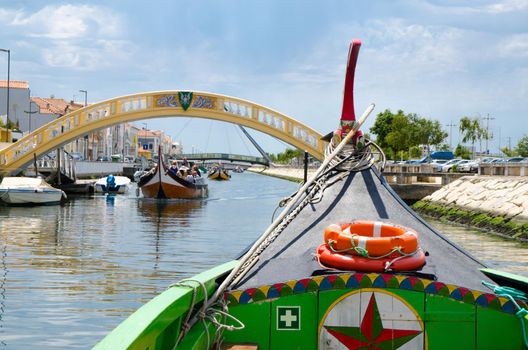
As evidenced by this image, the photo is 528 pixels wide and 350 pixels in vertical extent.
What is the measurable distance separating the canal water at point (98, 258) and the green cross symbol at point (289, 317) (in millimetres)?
3807

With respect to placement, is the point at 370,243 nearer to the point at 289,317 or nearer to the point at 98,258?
the point at 289,317

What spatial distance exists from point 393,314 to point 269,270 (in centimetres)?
101

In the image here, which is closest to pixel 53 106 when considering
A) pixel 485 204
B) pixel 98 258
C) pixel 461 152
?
pixel 461 152

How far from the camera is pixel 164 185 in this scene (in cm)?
3747

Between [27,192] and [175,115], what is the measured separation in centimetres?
1005

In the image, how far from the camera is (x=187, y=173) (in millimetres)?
41156

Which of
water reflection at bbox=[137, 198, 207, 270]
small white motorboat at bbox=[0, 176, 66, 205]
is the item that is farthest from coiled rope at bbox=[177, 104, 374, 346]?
small white motorboat at bbox=[0, 176, 66, 205]

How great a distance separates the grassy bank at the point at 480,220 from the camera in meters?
20.2

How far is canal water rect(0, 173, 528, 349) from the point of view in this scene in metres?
8.75

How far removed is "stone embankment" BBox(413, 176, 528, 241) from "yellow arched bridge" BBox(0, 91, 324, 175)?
7.50 meters

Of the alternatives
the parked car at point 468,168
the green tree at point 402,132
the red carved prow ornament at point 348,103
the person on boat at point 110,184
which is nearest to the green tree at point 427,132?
the green tree at point 402,132

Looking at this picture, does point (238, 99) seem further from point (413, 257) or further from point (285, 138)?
point (413, 257)

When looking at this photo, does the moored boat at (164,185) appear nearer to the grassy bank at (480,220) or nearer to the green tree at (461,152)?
the grassy bank at (480,220)

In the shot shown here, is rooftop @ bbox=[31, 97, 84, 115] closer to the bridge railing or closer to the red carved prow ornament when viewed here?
the bridge railing
